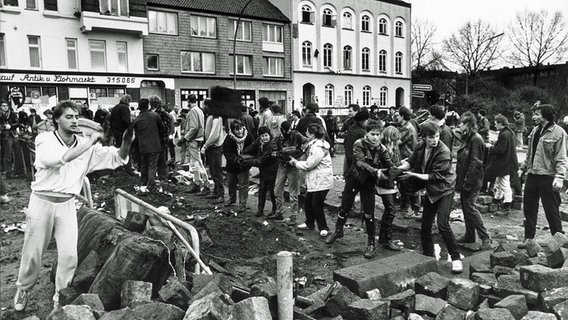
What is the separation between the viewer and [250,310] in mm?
3859

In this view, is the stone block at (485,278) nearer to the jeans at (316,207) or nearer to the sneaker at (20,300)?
the jeans at (316,207)

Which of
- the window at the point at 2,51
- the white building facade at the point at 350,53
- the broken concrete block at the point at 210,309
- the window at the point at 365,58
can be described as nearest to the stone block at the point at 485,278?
the broken concrete block at the point at 210,309

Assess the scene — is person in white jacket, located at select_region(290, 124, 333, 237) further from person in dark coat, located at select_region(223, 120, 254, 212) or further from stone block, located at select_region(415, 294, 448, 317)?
stone block, located at select_region(415, 294, 448, 317)

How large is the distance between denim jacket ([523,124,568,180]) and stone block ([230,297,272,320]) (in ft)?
16.2

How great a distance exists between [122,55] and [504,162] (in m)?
28.3

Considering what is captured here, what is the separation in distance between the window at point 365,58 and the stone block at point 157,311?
43418 mm

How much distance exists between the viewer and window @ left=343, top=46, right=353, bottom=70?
144 feet

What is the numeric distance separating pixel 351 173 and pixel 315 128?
1.13 metres

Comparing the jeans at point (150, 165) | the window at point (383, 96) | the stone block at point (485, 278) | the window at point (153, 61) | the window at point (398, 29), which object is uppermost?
the window at point (398, 29)

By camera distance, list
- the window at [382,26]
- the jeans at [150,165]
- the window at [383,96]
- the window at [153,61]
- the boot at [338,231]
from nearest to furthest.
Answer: the boot at [338,231], the jeans at [150,165], the window at [153,61], the window at [382,26], the window at [383,96]

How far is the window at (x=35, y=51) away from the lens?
28484 millimetres

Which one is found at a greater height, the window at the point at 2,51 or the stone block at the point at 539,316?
the window at the point at 2,51

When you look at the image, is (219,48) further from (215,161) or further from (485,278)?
(485,278)

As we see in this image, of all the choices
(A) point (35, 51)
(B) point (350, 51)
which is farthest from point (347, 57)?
(A) point (35, 51)
